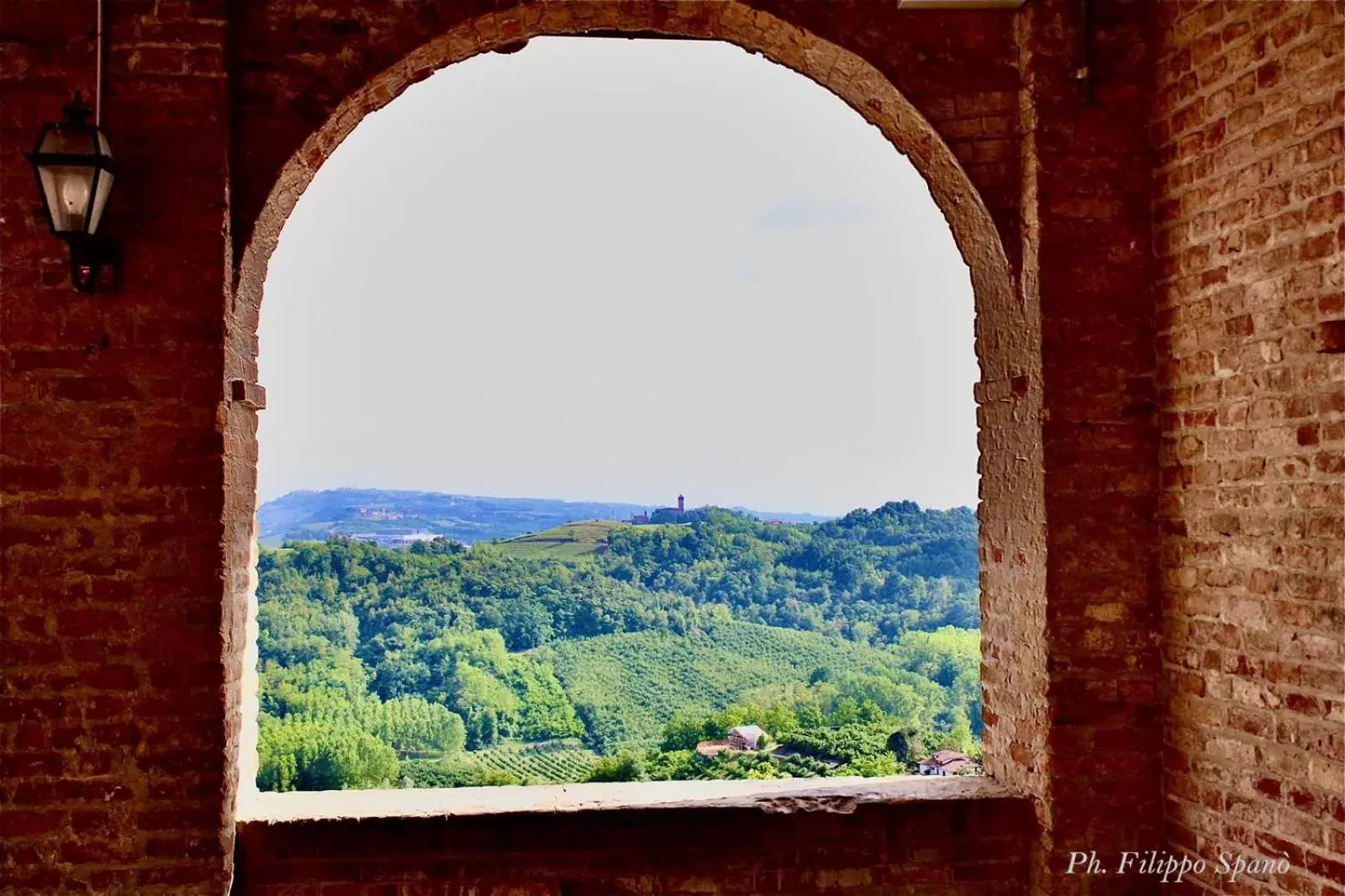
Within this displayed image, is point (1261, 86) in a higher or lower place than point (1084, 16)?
lower

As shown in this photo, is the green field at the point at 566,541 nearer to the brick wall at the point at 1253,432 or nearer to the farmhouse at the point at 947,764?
the farmhouse at the point at 947,764

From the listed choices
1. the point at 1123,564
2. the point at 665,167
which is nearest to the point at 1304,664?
the point at 1123,564

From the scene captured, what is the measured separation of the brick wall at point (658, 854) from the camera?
10.1 ft

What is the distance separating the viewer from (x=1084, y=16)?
3.20 meters

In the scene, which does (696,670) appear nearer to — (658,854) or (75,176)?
(658,854)

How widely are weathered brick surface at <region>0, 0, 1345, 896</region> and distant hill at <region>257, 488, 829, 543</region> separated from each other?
1.59 metres

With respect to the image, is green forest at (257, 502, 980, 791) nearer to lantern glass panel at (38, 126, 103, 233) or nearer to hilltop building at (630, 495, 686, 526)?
hilltop building at (630, 495, 686, 526)

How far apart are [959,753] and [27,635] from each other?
329cm

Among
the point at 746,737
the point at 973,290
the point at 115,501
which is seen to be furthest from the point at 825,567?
the point at 115,501

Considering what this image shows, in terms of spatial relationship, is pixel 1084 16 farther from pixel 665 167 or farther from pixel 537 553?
pixel 665 167

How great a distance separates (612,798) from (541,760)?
110cm

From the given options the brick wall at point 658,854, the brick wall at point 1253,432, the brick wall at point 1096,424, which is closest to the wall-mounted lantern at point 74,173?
the brick wall at point 658,854

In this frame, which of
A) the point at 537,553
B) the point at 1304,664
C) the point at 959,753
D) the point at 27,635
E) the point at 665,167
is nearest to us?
the point at 1304,664

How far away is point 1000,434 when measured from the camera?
3.46 m
